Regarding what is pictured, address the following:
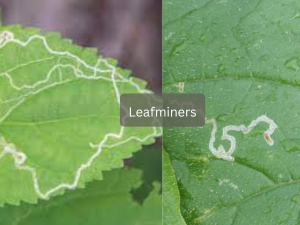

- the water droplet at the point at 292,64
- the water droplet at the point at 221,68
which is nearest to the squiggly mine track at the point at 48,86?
the water droplet at the point at 221,68

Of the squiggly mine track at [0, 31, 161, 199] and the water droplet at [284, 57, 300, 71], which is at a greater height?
the water droplet at [284, 57, 300, 71]

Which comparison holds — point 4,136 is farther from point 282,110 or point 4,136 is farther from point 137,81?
point 282,110

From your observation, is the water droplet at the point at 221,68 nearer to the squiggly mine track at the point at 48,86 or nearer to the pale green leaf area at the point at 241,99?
the pale green leaf area at the point at 241,99

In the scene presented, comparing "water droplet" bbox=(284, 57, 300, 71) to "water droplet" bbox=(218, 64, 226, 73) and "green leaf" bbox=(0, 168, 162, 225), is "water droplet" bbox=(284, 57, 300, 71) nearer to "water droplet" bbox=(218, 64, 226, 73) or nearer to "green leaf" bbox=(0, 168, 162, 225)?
"water droplet" bbox=(218, 64, 226, 73)

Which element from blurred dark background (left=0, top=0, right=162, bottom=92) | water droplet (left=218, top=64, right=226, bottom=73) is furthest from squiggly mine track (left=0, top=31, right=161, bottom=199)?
water droplet (left=218, top=64, right=226, bottom=73)

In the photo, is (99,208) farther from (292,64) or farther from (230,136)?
(292,64)

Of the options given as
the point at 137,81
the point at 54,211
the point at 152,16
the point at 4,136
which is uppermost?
the point at 152,16

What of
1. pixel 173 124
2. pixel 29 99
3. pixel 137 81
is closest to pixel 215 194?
pixel 173 124

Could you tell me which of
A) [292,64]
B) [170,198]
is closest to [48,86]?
[170,198]
